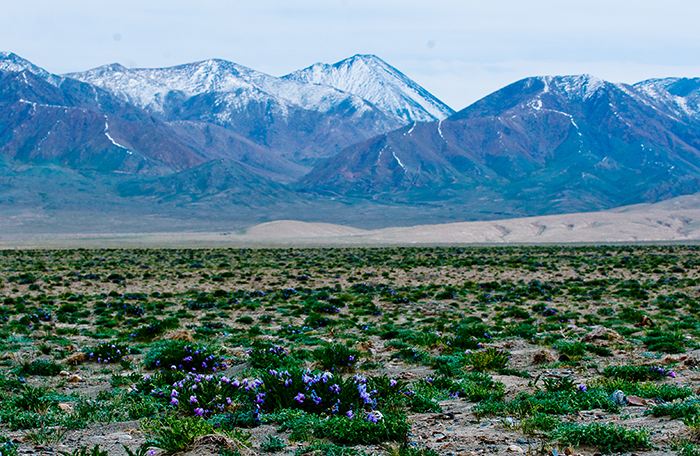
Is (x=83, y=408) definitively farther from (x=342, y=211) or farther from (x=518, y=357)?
(x=342, y=211)

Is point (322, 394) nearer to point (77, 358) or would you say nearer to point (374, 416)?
point (374, 416)

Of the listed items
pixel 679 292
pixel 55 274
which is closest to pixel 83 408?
pixel 679 292

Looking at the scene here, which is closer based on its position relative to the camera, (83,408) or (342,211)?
(83,408)

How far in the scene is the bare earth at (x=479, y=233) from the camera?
101125mm

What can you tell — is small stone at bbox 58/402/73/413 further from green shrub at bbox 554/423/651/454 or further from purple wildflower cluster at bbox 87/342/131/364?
green shrub at bbox 554/423/651/454

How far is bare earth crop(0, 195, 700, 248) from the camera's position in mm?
101125

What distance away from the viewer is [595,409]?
8.74 metres

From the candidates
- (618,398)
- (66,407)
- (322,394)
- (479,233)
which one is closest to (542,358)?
(618,398)

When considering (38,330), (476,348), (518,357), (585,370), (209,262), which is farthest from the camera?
(209,262)

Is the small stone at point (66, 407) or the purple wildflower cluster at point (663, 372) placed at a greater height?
the purple wildflower cluster at point (663, 372)

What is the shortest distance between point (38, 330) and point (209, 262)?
95.4 feet

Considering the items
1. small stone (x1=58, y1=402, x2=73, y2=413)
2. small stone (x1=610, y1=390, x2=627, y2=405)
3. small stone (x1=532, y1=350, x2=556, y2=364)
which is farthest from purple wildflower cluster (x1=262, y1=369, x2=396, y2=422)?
small stone (x1=532, y1=350, x2=556, y2=364)

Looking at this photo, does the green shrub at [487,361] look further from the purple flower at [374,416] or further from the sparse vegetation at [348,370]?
the purple flower at [374,416]

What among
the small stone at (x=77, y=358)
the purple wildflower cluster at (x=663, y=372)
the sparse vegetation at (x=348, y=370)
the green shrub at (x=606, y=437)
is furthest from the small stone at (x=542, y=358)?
the small stone at (x=77, y=358)
